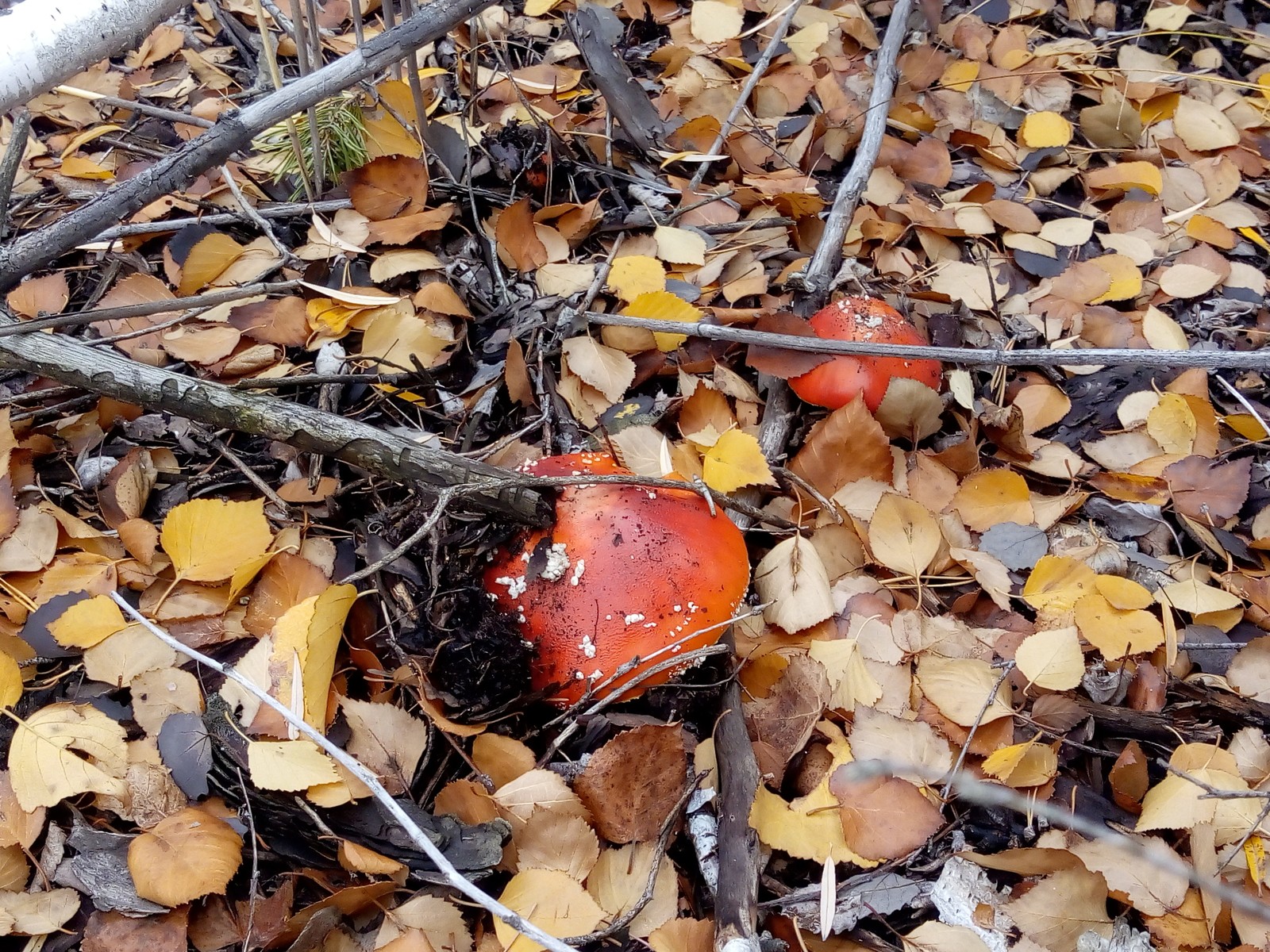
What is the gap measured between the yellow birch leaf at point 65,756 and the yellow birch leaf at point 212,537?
0.98 ft

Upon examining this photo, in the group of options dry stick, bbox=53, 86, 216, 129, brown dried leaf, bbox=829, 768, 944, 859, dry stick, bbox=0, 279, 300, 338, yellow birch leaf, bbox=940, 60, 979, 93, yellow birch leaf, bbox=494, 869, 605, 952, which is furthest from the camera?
yellow birch leaf, bbox=940, 60, 979, 93

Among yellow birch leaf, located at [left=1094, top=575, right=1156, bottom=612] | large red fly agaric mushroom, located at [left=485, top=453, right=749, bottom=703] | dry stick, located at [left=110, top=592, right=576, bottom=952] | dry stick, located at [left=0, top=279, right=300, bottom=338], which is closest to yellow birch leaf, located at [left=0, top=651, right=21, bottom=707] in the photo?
dry stick, located at [left=110, top=592, right=576, bottom=952]

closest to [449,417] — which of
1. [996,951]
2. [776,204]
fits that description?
[776,204]

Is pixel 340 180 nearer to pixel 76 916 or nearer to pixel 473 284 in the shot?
pixel 473 284

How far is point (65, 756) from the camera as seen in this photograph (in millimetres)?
1419

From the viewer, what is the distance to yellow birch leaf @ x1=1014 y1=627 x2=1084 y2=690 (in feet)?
5.10

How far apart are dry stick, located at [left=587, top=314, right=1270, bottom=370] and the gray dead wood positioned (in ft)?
2.66

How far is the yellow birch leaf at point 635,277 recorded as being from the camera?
2088 millimetres

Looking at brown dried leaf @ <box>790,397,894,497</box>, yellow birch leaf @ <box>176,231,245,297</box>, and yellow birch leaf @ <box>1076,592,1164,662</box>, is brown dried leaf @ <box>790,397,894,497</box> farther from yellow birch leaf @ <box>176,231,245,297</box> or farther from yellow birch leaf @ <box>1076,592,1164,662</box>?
yellow birch leaf @ <box>176,231,245,297</box>

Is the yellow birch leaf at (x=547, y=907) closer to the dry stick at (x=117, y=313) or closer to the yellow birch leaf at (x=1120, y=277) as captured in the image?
the dry stick at (x=117, y=313)

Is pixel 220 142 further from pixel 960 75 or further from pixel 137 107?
pixel 960 75

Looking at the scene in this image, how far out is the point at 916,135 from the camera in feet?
8.71

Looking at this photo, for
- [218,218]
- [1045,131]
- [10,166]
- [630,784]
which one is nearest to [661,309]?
[630,784]

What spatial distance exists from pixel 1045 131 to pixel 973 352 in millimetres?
1342
